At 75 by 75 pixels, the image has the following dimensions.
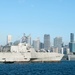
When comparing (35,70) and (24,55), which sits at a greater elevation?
(24,55)

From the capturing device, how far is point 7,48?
16625 centimetres

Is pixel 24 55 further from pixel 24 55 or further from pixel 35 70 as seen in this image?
pixel 35 70

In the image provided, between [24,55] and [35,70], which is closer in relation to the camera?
[35,70]

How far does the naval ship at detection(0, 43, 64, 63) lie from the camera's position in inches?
5876

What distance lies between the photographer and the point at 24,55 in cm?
15350

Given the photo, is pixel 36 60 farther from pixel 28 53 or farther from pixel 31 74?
pixel 31 74

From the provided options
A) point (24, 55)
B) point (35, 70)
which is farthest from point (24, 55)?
point (35, 70)

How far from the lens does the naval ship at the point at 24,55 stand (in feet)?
490

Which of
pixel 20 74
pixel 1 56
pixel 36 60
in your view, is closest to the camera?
pixel 20 74

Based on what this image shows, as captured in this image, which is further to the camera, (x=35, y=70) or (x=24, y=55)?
(x=24, y=55)

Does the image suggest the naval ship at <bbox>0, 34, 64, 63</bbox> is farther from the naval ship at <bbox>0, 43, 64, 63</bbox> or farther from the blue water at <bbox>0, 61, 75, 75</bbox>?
the blue water at <bbox>0, 61, 75, 75</bbox>

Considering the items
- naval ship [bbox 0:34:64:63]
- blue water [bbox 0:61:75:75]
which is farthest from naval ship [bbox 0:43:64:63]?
blue water [bbox 0:61:75:75]

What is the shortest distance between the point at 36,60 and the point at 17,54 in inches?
436

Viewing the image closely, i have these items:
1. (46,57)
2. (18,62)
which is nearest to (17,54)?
(18,62)
